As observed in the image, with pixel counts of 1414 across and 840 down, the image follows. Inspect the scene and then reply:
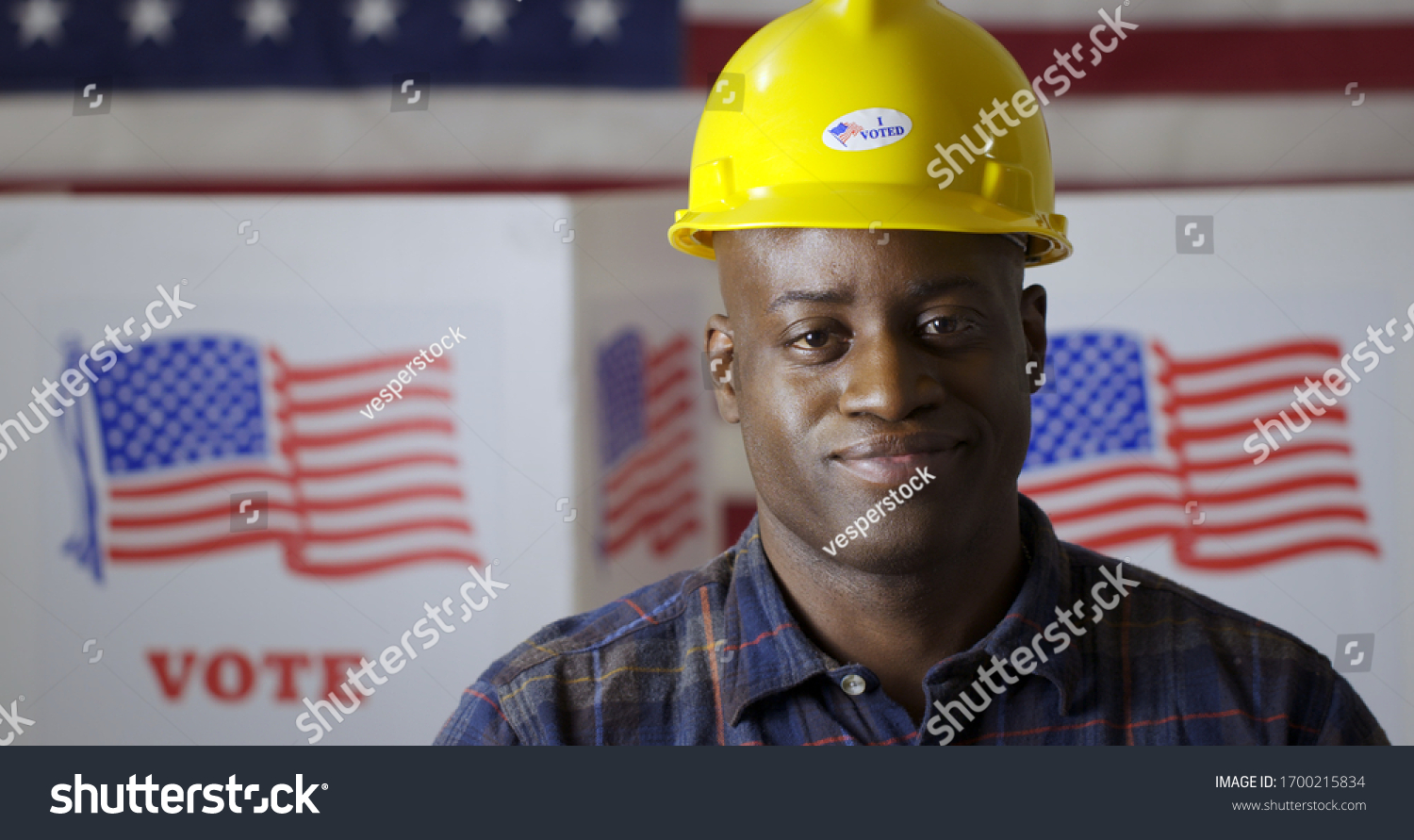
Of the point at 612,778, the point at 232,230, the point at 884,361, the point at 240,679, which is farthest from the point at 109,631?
the point at 884,361

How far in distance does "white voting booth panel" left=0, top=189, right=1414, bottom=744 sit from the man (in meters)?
1.33

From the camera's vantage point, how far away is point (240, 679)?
2.62 m

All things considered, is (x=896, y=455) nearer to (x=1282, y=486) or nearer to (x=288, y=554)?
(x=1282, y=486)

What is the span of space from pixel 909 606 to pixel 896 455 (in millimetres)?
190

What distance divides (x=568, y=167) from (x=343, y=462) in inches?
36.3

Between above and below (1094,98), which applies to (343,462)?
below

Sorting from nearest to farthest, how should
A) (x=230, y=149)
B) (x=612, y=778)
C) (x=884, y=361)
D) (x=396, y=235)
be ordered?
(x=884, y=361)
(x=612, y=778)
(x=396, y=235)
(x=230, y=149)

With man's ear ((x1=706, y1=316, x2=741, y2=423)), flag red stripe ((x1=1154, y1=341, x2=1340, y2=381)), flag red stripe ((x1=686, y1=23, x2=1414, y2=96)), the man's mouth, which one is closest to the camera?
the man's mouth

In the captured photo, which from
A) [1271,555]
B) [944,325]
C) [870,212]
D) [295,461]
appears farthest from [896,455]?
[295,461]

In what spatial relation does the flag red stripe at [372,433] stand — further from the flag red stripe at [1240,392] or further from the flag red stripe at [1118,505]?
the flag red stripe at [1240,392]

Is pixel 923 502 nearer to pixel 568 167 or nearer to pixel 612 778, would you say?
pixel 612 778

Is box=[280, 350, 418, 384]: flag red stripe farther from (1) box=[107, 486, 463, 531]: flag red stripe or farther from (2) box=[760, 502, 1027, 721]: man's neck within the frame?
(2) box=[760, 502, 1027, 721]: man's neck

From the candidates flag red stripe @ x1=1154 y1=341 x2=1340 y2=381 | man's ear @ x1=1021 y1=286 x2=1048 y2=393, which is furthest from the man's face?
flag red stripe @ x1=1154 y1=341 x2=1340 y2=381

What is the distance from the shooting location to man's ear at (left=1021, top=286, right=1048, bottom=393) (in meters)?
1.29
